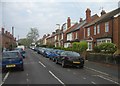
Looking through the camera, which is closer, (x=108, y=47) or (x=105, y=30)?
(x=108, y=47)

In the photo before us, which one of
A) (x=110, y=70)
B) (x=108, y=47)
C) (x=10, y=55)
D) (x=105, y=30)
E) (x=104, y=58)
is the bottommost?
(x=110, y=70)

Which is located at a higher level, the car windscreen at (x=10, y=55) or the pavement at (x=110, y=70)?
the car windscreen at (x=10, y=55)

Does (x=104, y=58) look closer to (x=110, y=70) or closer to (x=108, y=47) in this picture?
(x=108, y=47)

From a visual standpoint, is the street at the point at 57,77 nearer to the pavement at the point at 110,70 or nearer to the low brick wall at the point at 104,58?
the pavement at the point at 110,70

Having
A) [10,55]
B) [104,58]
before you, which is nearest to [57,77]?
[10,55]

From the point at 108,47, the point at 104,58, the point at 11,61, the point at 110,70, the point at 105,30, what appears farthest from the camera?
the point at 105,30

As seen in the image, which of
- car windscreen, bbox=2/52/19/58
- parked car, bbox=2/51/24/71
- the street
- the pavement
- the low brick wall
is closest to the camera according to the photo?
the street

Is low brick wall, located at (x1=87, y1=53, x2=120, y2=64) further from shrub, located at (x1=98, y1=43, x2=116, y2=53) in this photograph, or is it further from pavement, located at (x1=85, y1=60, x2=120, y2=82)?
shrub, located at (x1=98, y1=43, x2=116, y2=53)

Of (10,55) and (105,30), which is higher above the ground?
(105,30)

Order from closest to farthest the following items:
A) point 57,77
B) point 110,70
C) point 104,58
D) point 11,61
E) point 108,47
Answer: point 57,77 < point 11,61 < point 110,70 < point 104,58 < point 108,47

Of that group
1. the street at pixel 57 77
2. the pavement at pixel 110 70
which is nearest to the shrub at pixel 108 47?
the pavement at pixel 110 70

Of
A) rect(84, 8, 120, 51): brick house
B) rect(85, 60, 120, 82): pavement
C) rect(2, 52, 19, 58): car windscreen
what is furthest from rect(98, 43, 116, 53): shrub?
rect(2, 52, 19, 58): car windscreen

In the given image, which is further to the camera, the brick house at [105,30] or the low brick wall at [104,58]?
the brick house at [105,30]

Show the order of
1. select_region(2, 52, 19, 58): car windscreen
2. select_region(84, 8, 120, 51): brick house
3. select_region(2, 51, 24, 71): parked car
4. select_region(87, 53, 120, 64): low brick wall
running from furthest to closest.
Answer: select_region(84, 8, 120, 51): brick house → select_region(87, 53, 120, 64): low brick wall → select_region(2, 52, 19, 58): car windscreen → select_region(2, 51, 24, 71): parked car
